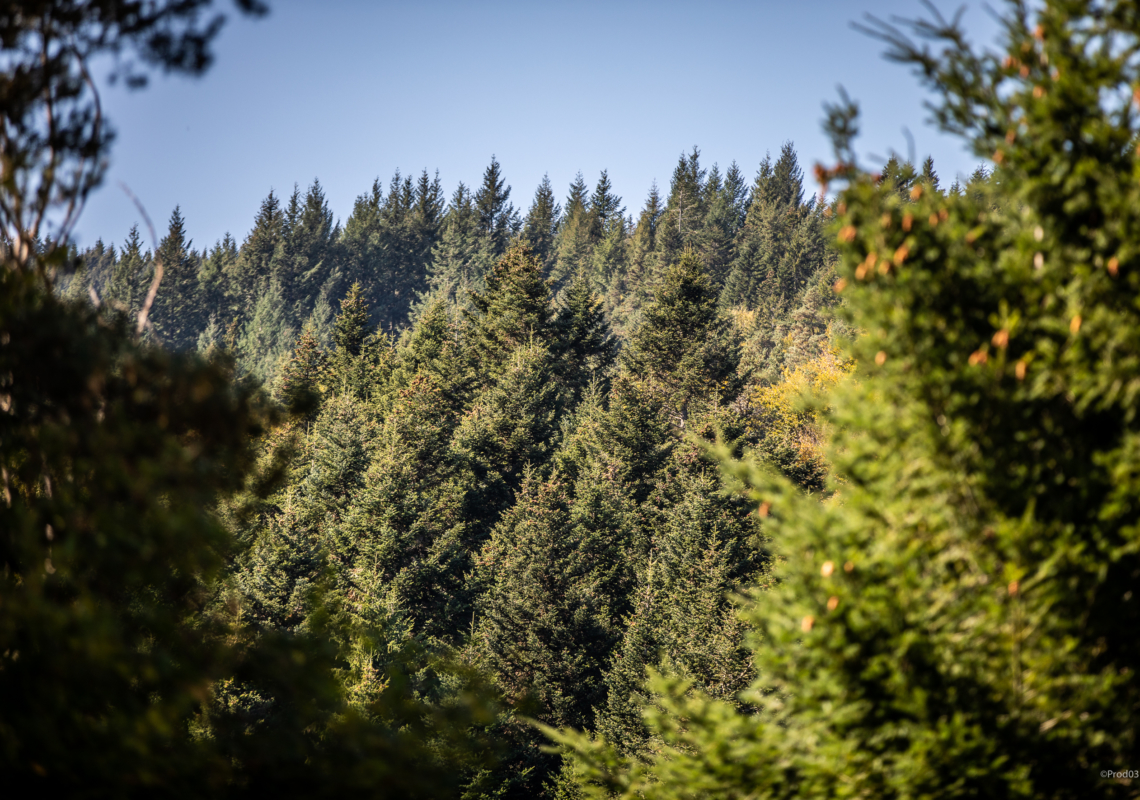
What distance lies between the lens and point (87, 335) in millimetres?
4301

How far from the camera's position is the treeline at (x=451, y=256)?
245ft

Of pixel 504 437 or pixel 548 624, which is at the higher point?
pixel 504 437

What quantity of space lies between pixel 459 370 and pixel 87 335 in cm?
3958

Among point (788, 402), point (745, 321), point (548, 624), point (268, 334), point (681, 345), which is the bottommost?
point (548, 624)

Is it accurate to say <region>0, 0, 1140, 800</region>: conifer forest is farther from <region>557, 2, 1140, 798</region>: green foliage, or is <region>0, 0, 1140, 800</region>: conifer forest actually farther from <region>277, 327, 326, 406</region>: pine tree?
<region>277, 327, 326, 406</region>: pine tree


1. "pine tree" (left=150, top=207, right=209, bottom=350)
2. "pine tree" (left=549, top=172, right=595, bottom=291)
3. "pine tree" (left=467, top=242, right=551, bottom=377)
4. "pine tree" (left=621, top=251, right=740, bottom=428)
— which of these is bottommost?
"pine tree" (left=621, top=251, right=740, bottom=428)

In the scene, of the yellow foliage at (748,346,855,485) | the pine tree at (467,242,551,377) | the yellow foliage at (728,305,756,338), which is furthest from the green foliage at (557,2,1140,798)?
the yellow foliage at (728,305,756,338)

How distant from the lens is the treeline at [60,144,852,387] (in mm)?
74625

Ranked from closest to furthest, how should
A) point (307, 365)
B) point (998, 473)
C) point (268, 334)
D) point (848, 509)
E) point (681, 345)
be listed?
point (998, 473)
point (848, 509)
point (681, 345)
point (307, 365)
point (268, 334)

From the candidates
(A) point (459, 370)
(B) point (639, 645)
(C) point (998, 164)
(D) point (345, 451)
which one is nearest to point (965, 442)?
(C) point (998, 164)

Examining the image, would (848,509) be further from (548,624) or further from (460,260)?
(460,260)

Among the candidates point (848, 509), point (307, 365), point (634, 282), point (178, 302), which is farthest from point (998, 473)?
point (178, 302)

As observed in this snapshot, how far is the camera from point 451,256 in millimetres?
86125

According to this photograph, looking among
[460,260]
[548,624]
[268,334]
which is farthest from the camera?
[460,260]
